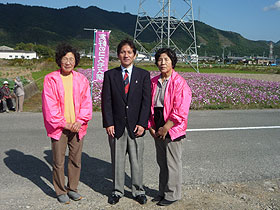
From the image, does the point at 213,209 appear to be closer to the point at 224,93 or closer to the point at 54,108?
the point at 54,108

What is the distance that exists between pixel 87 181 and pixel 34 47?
325 ft

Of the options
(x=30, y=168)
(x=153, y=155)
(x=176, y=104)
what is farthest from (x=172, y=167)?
(x=30, y=168)

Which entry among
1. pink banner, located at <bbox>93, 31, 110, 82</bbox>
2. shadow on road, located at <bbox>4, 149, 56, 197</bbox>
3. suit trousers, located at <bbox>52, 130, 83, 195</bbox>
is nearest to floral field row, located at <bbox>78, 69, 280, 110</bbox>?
pink banner, located at <bbox>93, 31, 110, 82</bbox>

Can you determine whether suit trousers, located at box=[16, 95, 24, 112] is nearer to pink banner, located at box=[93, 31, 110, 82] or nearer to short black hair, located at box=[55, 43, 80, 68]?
pink banner, located at box=[93, 31, 110, 82]

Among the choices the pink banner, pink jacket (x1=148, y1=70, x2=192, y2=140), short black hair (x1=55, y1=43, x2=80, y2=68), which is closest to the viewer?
pink jacket (x1=148, y1=70, x2=192, y2=140)

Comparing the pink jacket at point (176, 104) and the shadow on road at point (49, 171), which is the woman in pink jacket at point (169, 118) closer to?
the pink jacket at point (176, 104)

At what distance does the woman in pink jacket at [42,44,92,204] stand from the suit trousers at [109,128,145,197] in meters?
0.48

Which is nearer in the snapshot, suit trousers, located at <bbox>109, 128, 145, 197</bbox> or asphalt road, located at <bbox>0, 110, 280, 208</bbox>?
suit trousers, located at <bbox>109, 128, 145, 197</bbox>

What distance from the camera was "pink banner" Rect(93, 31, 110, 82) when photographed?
36.6 ft

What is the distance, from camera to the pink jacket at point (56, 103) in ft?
11.2

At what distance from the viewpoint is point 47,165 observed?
4945 mm

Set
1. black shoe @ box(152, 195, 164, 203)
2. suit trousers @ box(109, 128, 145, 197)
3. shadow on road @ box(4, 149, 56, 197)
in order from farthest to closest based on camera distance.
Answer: shadow on road @ box(4, 149, 56, 197) → black shoe @ box(152, 195, 164, 203) → suit trousers @ box(109, 128, 145, 197)

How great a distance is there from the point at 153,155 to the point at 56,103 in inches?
102

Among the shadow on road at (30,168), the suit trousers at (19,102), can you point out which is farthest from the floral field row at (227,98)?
the shadow on road at (30,168)
